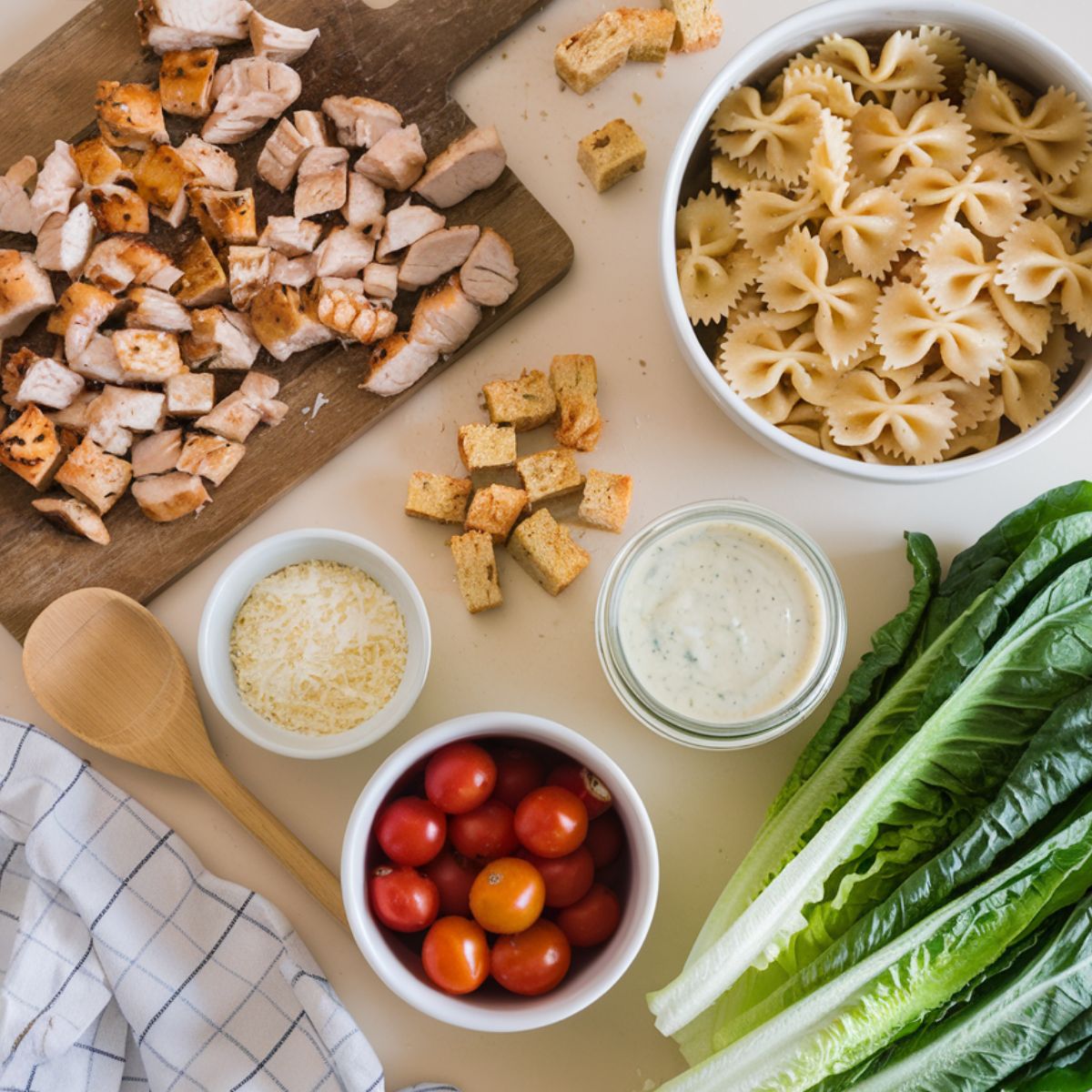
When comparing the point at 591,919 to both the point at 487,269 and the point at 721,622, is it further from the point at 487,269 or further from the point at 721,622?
the point at 487,269

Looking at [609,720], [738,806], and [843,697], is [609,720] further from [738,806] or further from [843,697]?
[843,697]

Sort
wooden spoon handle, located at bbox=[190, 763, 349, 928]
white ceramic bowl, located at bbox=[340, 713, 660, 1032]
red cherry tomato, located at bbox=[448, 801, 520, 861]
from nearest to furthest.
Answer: white ceramic bowl, located at bbox=[340, 713, 660, 1032]
red cherry tomato, located at bbox=[448, 801, 520, 861]
wooden spoon handle, located at bbox=[190, 763, 349, 928]

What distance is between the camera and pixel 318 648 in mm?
1913

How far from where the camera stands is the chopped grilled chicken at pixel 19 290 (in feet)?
6.29

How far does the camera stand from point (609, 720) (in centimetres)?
196

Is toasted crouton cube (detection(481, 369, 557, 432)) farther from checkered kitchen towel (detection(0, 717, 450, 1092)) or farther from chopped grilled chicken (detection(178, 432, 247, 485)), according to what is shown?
checkered kitchen towel (detection(0, 717, 450, 1092))

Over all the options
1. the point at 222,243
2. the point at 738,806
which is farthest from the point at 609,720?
the point at 222,243

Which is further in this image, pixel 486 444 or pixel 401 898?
pixel 486 444

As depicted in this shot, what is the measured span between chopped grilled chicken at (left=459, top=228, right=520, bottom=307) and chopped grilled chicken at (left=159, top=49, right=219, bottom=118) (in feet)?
1.71

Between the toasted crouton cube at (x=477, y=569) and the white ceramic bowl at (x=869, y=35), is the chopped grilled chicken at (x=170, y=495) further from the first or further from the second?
the white ceramic bowl at (x=869, y=35)

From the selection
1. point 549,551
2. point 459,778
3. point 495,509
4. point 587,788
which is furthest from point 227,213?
point 587,788

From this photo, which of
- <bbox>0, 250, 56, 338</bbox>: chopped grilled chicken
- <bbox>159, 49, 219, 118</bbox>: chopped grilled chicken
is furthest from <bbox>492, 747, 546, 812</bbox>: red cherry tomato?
<bbox>159, 49, 219, 118</bbox>: chopped grilled chicken

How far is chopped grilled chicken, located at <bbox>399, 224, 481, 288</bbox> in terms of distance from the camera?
1.95m

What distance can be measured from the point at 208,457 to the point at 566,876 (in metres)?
0.86
